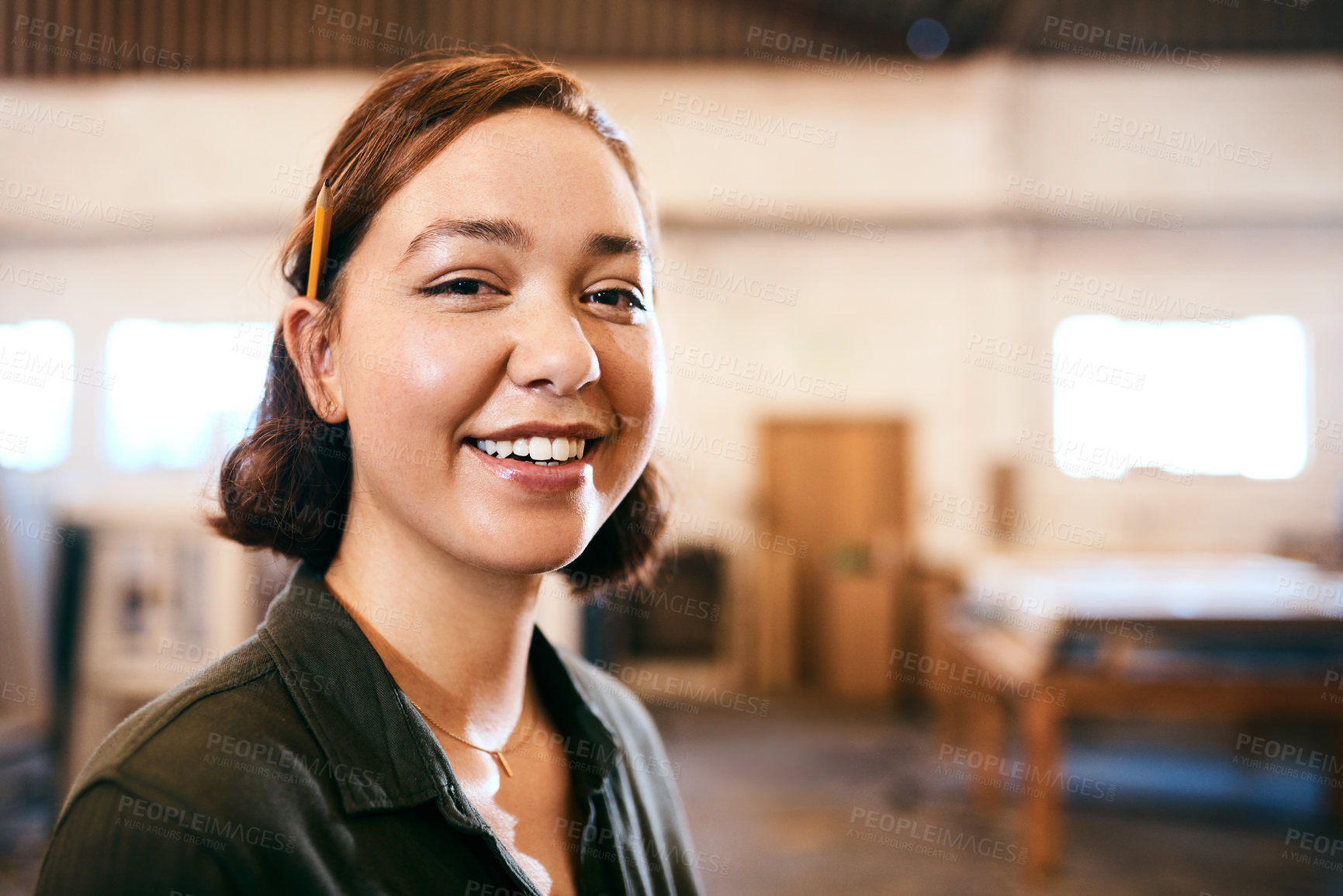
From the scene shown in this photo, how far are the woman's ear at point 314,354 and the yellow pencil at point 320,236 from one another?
2 cm

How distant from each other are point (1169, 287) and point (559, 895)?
7925 mm

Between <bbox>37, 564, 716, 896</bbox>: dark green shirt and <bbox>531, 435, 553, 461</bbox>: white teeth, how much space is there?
0.24 metres

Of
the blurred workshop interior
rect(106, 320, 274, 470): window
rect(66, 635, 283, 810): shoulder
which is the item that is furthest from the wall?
rect(66, 635, 283, 810): shoulder

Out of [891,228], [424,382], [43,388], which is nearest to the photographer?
[424,382]

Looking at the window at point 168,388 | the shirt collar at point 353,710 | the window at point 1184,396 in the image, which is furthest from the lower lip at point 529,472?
the window at point 1184,396

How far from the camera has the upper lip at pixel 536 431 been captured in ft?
2.64

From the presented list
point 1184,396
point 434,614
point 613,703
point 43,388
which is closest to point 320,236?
point 434,614

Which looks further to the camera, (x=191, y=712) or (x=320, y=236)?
(x=320, y=236)

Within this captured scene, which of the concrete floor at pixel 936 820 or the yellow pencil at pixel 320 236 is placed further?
the concrete floor at pixel 936 820

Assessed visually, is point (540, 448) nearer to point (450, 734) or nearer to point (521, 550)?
point (521, 550)

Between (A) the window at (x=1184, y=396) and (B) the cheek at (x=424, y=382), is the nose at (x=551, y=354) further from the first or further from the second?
(A) the window at (x=1184, y=396)

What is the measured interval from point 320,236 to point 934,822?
452cm

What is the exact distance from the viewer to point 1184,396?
7.26 meters

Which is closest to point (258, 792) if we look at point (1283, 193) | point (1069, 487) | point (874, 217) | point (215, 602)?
point (215, 602)
